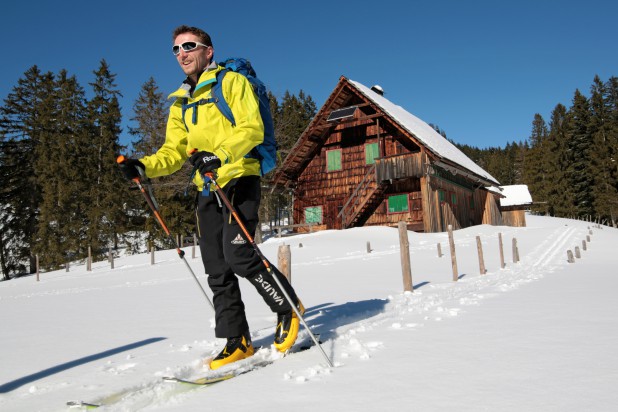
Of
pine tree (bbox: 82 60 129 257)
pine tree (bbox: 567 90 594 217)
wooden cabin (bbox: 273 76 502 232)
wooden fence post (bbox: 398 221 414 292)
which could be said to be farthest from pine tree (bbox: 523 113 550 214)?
wooden fence post (bbox: 398 221 414 292)

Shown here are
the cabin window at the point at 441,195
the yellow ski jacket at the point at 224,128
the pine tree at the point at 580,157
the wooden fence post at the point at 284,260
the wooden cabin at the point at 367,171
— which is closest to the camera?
the yellow ski jacket at the point at 224,128

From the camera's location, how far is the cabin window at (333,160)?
84.5 feet

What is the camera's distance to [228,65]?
3.38m

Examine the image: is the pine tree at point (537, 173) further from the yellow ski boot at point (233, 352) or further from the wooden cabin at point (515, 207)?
the yellow ski boot at point (233, 352)

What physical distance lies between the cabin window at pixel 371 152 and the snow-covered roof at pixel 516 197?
22.0m

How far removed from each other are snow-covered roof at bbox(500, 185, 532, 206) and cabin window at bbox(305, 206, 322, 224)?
2325 centimetres

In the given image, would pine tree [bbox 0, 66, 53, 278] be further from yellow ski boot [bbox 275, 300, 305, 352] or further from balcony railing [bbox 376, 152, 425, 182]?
yellow ski boot [bbox 275, 300, 305, 352]

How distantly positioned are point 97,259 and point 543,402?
32.6m

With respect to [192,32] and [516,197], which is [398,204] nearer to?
[192,32]

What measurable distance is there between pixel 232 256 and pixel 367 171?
22.1 m

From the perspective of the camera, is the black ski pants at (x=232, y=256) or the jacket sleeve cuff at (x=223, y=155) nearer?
the jacket sleeve cuff at (x=223, y=155)

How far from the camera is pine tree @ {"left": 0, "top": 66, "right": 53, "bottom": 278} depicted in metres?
31.4

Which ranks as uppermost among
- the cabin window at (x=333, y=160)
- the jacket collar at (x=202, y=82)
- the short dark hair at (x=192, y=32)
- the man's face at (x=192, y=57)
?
the cabin window at (x=333, y=160)

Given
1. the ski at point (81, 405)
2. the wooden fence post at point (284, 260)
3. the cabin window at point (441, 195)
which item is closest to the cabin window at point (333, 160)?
the cabin window at point (441, 195)
